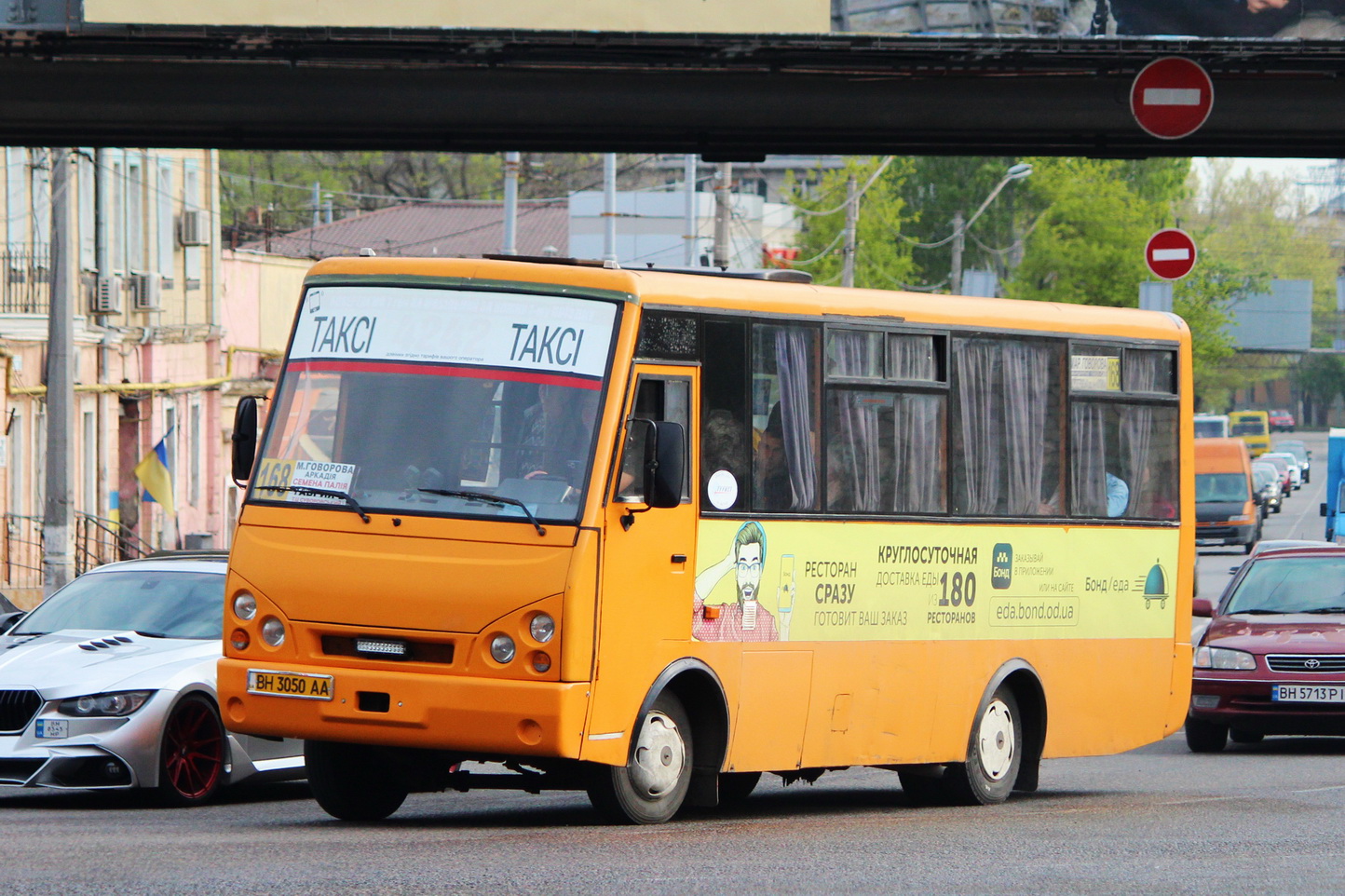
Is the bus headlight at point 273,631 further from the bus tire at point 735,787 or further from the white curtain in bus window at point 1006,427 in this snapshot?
the white curtain in bus window at point 1006,427

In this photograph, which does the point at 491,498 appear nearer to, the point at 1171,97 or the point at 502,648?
the point at 502,648

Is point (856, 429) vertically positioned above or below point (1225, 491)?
above

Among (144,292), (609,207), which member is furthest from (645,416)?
(609,207)

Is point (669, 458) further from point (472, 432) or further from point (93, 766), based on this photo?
point (93, 766)

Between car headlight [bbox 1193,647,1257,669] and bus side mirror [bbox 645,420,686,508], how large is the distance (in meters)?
7.86

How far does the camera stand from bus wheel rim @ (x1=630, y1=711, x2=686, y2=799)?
10.8 meters

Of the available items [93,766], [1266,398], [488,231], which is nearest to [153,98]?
[93,766]

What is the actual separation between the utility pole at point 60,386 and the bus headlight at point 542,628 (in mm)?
18268

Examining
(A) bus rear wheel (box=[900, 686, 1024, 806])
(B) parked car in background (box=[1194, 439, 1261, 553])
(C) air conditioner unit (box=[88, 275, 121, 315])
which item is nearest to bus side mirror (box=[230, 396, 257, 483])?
(A) bus rear wheel (box=[900, 686, 1024, 806])

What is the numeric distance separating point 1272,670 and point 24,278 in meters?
21.3

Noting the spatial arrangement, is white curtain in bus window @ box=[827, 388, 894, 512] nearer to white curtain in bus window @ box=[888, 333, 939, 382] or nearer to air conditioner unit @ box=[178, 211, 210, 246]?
white curtain in bus window @ box=[888, 333, 939, 382]

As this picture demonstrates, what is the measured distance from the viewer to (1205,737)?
17688mm

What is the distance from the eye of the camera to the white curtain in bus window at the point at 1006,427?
42.3 feet

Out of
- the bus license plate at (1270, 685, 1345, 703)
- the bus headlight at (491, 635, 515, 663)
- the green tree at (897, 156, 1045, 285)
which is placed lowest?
the bus license plate at (1270, 685, 1345, 703)
